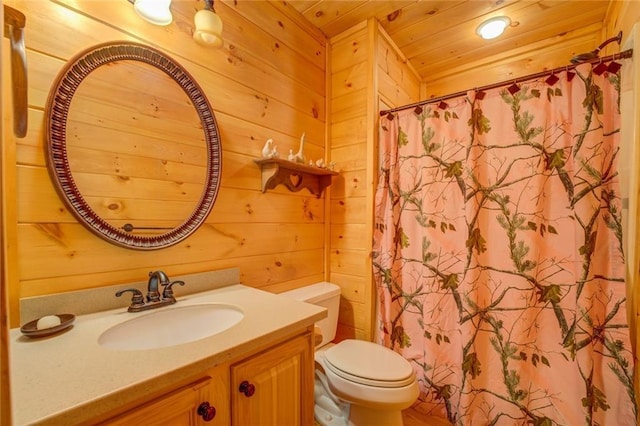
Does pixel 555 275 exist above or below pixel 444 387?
above

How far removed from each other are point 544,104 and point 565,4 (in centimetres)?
87

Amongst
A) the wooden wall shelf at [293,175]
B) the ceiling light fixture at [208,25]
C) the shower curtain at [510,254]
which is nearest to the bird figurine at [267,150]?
the wooden wall shelf at [293,175]

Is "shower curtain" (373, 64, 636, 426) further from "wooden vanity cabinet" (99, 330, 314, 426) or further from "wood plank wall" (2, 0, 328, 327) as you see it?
"wooden vanity cabinet" (99, 330, 314, 426)

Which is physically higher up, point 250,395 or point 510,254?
point 510,254

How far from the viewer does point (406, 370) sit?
4.09ft

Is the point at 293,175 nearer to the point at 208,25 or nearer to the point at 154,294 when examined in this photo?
the point at 208,25

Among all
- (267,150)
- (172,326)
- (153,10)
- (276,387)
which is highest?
(153,10)

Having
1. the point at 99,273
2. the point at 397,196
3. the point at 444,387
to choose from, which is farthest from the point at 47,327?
the point at 444,387

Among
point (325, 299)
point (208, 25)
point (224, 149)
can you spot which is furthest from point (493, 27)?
point (325, 299)

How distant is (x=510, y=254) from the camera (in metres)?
1.37

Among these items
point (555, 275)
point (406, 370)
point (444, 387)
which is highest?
point (555, 275)

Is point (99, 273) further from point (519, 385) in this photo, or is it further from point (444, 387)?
point (519, 385)

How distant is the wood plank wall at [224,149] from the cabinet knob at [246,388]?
590 millimetres

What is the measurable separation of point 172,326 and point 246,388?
43 centimetres
